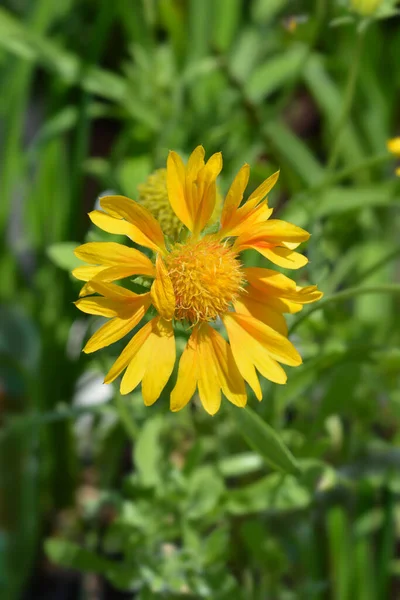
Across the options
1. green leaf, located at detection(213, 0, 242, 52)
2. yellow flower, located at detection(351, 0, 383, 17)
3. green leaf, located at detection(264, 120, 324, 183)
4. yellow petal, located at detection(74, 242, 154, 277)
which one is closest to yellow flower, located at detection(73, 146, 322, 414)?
yellow petal, located at detection(74, 242, 154, 277)

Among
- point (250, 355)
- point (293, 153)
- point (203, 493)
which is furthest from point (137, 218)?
point (293, 153)

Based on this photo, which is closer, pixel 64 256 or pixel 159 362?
pixel 159 362

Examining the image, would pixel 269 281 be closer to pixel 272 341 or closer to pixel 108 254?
pixel 272 341

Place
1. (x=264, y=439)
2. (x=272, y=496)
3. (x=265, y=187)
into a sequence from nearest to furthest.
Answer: (x=265, y=187)
(x=264, y=439)
(x=272, y=496)

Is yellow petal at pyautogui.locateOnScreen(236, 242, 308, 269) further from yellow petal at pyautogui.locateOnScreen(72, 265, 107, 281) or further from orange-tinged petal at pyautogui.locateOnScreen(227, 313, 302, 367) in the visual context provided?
yellow petal at pyautogui.locateOnScreen(72, 265, 107, 281)

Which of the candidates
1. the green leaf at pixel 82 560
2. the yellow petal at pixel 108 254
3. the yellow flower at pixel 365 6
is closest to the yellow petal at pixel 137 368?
the yellow petal at pixel 108 254

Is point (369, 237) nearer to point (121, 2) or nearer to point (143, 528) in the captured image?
point (121, 2)
